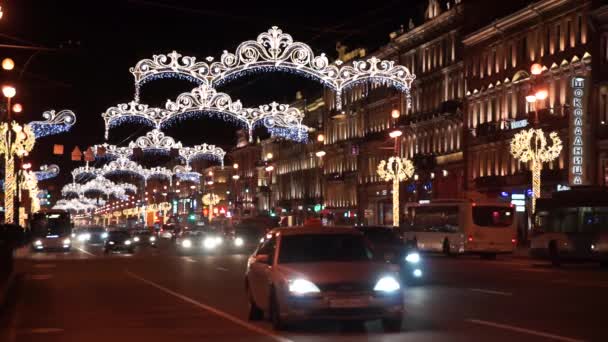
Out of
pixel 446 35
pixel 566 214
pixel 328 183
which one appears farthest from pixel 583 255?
pixel 328 183

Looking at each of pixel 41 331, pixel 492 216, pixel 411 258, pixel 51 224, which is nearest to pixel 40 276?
pixel 411 258

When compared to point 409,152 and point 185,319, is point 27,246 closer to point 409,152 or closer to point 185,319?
point 409,152

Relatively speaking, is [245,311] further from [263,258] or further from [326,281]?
[326,281]

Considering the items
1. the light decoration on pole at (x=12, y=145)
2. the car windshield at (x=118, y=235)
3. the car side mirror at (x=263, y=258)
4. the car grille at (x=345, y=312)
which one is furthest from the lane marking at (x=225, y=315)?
the car windshield at (x=118, y=235)

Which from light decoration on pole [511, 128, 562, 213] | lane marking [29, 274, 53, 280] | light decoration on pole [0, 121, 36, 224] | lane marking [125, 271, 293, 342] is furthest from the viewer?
light decoration on pole [0, 121, 36, 224]

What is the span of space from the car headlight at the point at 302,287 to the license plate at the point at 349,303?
30 centimetres

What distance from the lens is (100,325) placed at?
1898 centimetres

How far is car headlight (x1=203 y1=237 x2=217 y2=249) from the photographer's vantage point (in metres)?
71.9

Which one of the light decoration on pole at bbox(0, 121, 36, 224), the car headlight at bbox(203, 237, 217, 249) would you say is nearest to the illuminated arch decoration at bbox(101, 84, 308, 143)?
the light decoration on pole at bbox(0, 121, 36, 224)

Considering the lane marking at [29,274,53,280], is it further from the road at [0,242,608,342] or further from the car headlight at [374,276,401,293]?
the car headlight at [374,276,401,293]

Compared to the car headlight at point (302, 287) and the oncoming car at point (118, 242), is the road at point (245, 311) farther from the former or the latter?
the oncoming car at point (118, 242)

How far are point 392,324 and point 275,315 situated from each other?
179 cm

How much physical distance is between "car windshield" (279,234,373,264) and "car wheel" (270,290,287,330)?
23.6 inches

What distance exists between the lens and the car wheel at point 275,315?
1709cm
